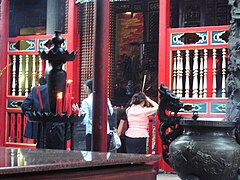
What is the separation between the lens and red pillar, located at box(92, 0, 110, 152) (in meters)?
4.46

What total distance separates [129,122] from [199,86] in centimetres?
121

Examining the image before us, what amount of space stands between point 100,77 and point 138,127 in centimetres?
356

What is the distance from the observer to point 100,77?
177 inches

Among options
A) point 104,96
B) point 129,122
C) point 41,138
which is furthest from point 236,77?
point 41,138

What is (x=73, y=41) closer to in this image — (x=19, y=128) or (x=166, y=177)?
(x=19, y=128)

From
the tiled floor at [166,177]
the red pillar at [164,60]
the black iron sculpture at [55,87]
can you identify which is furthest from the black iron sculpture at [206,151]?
the red pillar at [164,60]

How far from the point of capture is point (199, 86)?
8.12m

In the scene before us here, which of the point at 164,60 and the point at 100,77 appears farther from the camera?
the point at 164,60

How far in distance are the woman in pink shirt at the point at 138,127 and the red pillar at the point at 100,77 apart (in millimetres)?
3443

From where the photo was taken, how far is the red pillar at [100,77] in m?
4.46

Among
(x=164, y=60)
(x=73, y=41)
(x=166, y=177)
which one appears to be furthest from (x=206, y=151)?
(x=73, y=41)

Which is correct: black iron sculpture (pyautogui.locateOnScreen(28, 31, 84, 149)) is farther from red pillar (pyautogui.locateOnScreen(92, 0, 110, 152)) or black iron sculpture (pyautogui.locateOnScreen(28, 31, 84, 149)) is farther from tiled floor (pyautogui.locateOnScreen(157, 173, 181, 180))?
tiled floor (pyautogui.locateOnScreen(157, 173, 181, 180))

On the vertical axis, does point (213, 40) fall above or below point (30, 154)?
above

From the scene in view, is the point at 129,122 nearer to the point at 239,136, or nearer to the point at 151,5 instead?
the point at 239,136
